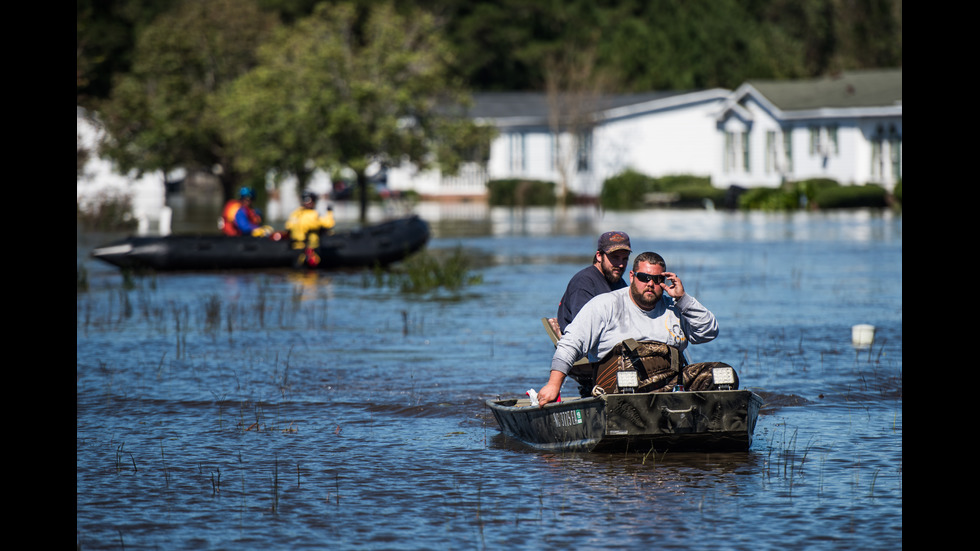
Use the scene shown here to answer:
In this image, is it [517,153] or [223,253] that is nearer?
[223,253]

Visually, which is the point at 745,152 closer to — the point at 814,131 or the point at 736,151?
the point at 736,151

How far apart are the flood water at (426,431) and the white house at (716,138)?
26.3 metres

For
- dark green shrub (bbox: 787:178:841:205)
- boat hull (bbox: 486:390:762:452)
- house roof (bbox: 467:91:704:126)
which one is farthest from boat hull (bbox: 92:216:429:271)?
house roof (bbox: 467:91:704:126)

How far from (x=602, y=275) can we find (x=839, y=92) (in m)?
44.5

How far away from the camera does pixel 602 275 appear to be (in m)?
10.6

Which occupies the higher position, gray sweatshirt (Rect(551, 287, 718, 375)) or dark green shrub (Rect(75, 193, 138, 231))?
dark green shrub (Rect(75, 193, 138, 231))

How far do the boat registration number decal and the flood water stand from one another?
0.27 metres

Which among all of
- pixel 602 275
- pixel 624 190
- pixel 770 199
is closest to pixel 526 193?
pixel 624 190

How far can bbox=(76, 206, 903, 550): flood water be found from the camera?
840 cm

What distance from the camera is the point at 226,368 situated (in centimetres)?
1478

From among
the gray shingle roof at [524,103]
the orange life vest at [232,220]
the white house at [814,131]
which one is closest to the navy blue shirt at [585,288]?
the orange life vest at [232,220]

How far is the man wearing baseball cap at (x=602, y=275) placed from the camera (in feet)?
34.2

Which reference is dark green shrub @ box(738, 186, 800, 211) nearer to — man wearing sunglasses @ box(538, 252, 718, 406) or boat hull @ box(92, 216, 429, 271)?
boat hull @ box(92, 216, 429, 271)
